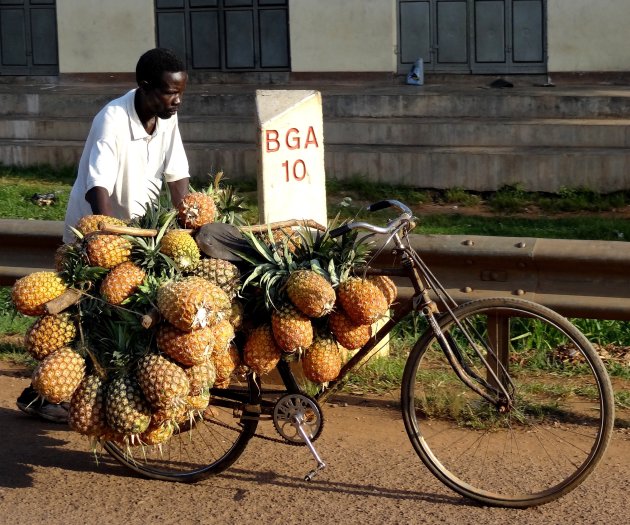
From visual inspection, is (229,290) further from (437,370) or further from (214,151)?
(214,151)

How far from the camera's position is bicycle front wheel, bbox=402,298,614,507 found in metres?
4.47

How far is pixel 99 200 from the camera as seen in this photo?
5.00 metres

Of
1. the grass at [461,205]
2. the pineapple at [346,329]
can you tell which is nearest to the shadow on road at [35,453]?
the pineapple at [346,329]

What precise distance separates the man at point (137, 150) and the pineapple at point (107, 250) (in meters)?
0.41

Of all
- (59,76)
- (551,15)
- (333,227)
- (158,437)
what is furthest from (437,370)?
(59,76)

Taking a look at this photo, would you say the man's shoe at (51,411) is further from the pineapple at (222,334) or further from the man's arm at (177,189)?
the pineapple at (222,334)

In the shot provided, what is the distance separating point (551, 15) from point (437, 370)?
1049 cm

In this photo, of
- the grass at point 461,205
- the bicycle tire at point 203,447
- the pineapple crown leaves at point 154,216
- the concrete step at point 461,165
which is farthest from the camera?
the concrete step at point 461,165

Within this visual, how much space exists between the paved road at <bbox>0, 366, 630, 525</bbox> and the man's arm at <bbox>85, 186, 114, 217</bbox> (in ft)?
3.87

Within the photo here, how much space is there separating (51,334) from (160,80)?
131 centimetres

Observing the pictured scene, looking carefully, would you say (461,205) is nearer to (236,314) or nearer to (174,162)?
(174,162)

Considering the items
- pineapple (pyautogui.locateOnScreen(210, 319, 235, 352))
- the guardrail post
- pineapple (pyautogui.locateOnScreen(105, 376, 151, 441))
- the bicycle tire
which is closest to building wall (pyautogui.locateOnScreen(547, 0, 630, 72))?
the guardrail post

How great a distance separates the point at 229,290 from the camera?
14.8ft

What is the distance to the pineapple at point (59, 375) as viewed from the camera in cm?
437
